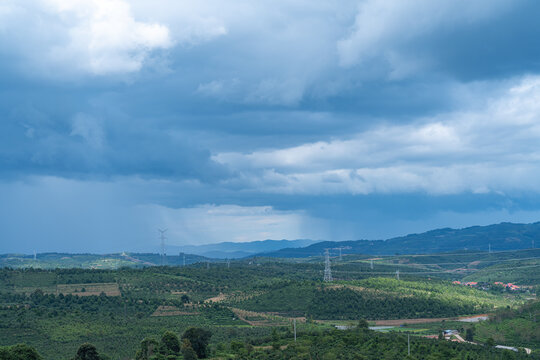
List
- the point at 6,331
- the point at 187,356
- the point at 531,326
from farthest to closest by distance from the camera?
the point at 531,326, the point at 6,331, the point at 187,356

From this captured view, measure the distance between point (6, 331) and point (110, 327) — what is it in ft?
84.6

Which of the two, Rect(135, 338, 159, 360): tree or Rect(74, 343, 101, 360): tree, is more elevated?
Rect(74, 343, 101, 360): tree

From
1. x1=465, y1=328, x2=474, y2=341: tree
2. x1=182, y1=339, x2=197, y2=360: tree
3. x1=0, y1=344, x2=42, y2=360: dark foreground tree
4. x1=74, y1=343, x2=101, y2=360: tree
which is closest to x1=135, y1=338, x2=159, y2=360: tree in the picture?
x1=182, y1=339, x2=197, y2=360: tree

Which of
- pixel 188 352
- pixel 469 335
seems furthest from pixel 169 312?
pixel 469 335

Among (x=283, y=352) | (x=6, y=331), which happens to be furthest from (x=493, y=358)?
(x=6, y=331)

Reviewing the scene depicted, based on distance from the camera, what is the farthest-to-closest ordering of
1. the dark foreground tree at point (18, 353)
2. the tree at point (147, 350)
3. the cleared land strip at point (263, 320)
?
the cleared land strip at point (263, 320)
the tree at point (147, 350)
the dark foreground tree at point (18, 353)

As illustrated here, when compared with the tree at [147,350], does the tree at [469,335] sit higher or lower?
lower

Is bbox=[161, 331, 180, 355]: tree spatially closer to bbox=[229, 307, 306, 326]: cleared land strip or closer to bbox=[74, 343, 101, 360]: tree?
bbox=[74, 343, 101, 360]: tree

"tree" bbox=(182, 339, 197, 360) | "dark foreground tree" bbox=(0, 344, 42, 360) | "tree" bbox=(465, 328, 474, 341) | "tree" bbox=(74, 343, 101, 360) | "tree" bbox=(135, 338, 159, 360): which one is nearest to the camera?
"dark foreground tree" bbox=(0, 344, 42, 360)

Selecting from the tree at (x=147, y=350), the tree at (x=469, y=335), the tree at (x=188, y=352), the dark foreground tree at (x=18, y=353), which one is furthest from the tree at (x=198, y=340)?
the tree at (x=469, y=335)

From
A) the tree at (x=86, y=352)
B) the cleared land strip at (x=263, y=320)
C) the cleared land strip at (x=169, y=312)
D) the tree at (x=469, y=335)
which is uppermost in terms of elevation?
the tree at (x=86, y=352)

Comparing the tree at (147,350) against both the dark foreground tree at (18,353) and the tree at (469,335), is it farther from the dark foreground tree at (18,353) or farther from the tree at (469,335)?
the tree at (469,335)

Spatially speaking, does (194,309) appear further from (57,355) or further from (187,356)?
(187,356)

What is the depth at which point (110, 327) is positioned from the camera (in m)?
153
